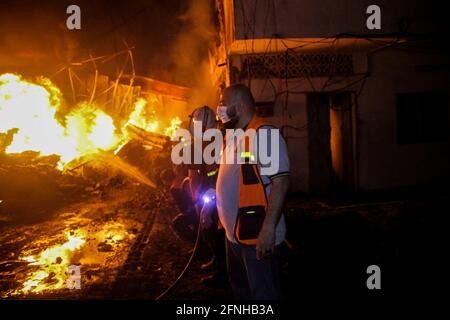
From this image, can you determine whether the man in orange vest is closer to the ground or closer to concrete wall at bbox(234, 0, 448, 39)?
the ground

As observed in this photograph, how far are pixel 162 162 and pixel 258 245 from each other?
1000cm

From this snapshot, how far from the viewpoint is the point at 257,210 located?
8.63 ft

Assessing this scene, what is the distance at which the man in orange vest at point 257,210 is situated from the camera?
253 centimetres

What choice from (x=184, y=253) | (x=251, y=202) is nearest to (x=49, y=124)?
(x=184, y=253)

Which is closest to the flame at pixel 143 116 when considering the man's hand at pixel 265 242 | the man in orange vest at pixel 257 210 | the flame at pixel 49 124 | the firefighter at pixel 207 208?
the flame at pixel 49 124

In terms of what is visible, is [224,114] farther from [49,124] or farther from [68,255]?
[49,124]

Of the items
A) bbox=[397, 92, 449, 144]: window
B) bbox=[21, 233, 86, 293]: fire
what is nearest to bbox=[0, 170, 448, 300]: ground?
bbox=[21, 233, 86, 293]: fire

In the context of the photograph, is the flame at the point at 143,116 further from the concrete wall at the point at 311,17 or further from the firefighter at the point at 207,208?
the firefighter at the point at 207,208

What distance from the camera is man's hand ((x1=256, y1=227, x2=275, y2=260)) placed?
2.50 m

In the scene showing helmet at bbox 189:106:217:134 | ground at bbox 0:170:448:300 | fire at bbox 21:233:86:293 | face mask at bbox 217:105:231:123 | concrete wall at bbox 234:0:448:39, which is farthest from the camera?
concrete wall at bbox 234:0:448:39

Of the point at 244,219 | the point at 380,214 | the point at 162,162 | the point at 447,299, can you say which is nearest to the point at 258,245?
the point at 244,219

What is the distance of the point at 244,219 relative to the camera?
8.66 feet

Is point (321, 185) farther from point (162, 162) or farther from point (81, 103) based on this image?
point (81, 103)

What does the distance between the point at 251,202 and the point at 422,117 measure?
8.48m
